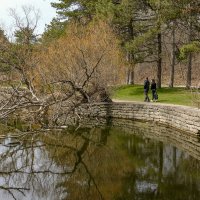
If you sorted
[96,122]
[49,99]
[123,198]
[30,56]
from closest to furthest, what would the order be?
[123,198] → [49,99] → [96,122] → [30,56]

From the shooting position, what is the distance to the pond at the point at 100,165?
11805 millimetres

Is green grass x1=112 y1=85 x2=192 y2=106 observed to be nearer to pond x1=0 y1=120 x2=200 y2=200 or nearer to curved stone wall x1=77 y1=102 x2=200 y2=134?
curved stone wall x1=77 y1=102 x2=200 y2=134

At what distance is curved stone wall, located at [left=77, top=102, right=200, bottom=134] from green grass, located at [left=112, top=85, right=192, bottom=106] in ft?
4.43

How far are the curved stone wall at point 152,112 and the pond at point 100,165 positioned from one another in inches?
26.9

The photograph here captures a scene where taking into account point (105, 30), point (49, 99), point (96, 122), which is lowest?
point (96, 122)

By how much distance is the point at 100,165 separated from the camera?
14734mm

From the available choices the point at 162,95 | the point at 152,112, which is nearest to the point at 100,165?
the point at 152,112

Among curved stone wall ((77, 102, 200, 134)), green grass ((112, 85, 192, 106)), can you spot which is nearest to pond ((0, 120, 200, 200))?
curved stone wall ((77, 102, 200, 134))

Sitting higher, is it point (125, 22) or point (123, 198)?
point (125, 22)

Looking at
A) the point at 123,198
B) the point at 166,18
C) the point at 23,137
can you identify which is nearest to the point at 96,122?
the point at 23,137

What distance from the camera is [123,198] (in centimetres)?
1124

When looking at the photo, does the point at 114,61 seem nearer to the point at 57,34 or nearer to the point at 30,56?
the point at 30,56

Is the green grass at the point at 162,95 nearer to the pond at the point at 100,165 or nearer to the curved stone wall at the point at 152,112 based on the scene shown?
the curved stone wall at the point at 152,112

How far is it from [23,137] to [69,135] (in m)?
2.35
